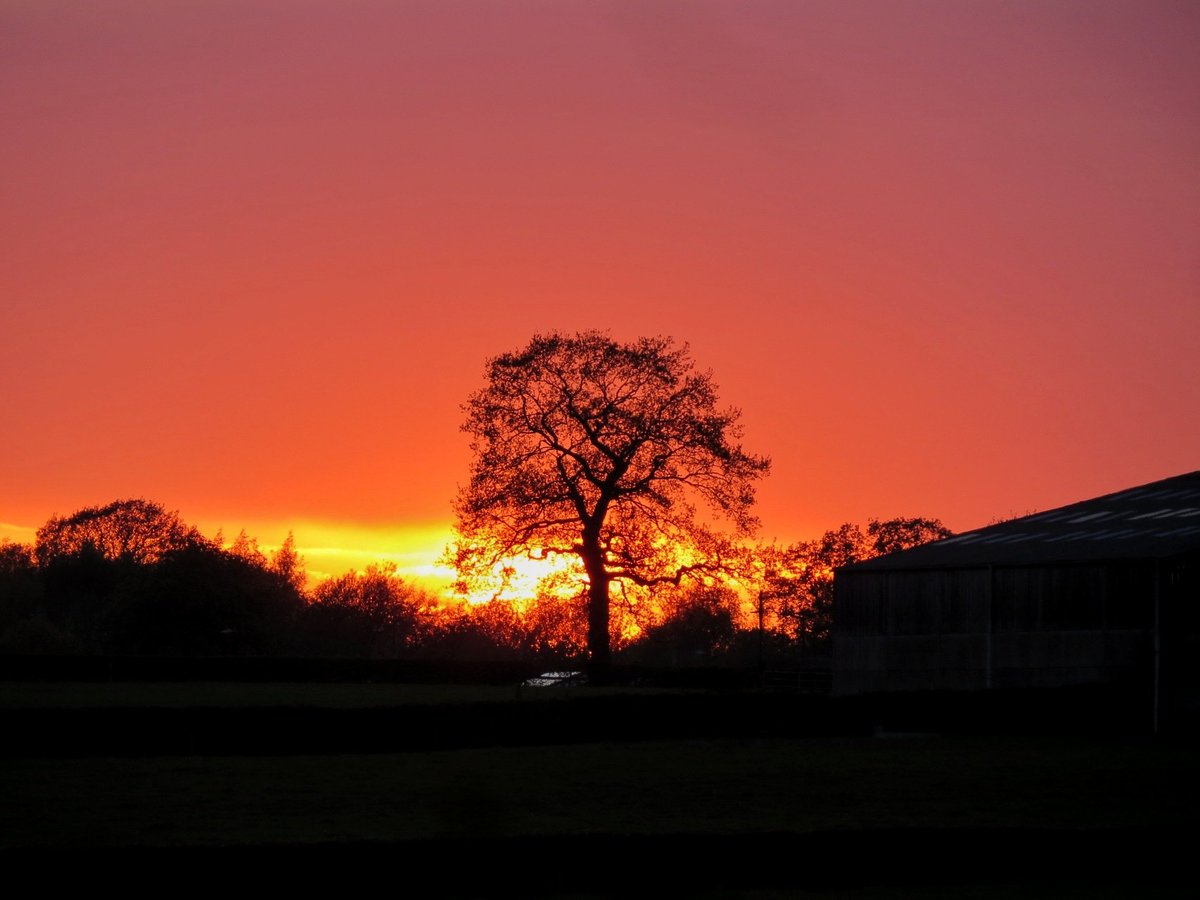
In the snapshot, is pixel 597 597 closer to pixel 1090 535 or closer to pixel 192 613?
pixel 1090 535

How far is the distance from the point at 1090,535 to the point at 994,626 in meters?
4.73

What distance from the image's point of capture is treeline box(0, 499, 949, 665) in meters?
67.8

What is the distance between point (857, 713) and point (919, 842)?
Result: 86.5 ft

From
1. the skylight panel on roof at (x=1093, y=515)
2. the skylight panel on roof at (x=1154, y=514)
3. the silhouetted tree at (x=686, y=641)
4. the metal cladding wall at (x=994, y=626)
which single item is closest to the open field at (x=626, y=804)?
the metal cladding wall at (x=994, y=626)

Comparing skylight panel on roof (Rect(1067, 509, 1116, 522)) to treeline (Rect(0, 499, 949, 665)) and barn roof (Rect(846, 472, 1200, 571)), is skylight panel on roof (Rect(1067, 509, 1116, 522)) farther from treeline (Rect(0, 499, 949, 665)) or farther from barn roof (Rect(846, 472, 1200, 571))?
treeline (Rect(0, 499, 949, 665))

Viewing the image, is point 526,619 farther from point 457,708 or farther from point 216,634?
point 457,708

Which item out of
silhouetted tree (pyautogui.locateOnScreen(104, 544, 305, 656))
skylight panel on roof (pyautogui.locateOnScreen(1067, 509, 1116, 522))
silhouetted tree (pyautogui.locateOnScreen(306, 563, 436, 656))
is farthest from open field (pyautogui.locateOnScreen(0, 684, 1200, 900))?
silhouetted tree (pyautogui.locateOnScreen(306, 563, 436, 656))

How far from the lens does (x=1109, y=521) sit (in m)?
50.2

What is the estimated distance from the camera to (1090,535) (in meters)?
48.2

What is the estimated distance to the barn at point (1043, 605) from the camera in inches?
1655

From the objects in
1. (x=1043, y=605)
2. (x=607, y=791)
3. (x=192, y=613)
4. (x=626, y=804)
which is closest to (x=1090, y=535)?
(x=1043, y=605)

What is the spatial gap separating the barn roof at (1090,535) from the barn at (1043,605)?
71mm

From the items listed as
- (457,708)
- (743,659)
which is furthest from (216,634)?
(743,659)

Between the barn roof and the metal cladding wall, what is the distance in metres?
0.50
